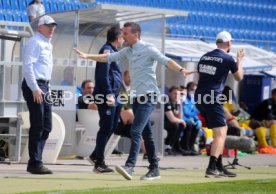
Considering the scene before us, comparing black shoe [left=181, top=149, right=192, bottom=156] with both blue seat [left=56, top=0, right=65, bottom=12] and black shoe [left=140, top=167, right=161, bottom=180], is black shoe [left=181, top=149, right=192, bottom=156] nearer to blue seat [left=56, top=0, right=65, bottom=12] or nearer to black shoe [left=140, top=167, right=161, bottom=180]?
blue seat [left=56, top=0, right=65, bottom=12]

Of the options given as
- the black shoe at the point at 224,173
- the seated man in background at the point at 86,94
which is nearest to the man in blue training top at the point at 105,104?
the black shoe at the point at 224,173

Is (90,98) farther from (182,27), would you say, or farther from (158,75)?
(182,27)

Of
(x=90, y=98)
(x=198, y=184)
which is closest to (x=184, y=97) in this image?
(x=90, y=98)

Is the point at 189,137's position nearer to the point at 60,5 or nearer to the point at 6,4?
the point at 60,5

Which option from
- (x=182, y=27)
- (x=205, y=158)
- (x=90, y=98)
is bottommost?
(x=205, y=158)

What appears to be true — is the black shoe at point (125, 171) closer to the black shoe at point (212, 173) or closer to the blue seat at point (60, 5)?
the black shoe at point (212, 173)

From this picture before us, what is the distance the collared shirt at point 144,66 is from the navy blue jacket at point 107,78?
942mm

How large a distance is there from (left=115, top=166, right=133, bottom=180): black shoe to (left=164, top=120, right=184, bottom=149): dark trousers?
7375mm

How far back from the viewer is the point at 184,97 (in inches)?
776

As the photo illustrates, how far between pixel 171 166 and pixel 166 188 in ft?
15.2

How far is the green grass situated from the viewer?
31.7 feet

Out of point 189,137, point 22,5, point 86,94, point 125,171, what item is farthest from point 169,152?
point 125,171

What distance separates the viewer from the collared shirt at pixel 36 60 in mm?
11844

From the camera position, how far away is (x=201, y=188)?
33.5 ft
